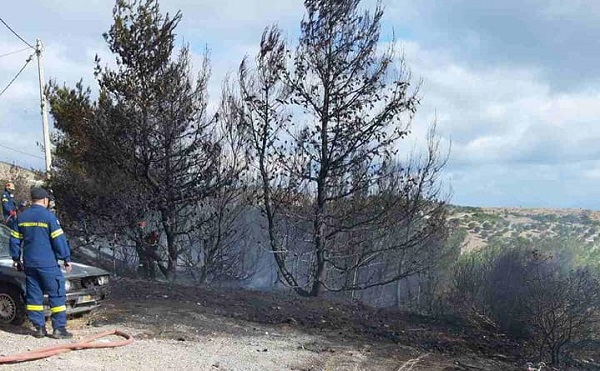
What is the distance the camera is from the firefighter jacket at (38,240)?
7352 mm

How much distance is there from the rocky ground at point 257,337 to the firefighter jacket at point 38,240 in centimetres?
94

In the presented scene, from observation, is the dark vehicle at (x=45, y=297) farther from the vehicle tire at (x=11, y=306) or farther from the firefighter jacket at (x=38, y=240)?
the firefighter jacket at (x=38, y=240)

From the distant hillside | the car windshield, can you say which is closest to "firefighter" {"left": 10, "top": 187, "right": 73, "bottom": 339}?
the car windshield

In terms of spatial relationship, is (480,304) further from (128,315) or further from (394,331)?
(128,315)

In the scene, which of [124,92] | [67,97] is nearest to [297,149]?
[124,92]

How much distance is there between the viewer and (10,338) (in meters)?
7.27

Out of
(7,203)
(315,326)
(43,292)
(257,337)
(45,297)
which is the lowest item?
(315,326)

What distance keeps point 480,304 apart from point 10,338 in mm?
8858

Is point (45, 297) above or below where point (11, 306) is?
above

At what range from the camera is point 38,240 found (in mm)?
7359

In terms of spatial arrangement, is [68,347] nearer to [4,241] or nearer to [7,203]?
[4,241]

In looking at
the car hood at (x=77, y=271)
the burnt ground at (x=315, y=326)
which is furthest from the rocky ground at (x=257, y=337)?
the car hood at (x=77, y=271)

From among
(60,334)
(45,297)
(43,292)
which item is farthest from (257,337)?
(43,292)

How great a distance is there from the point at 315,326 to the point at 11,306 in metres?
4.80
